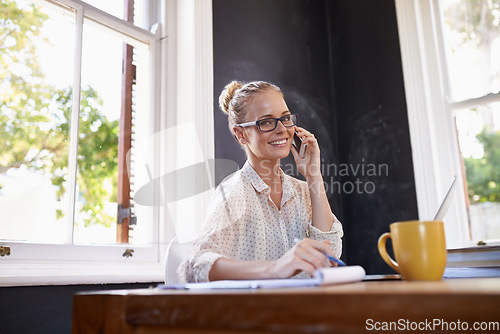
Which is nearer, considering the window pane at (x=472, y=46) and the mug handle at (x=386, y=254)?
the mug handle at (x=386, y=254)

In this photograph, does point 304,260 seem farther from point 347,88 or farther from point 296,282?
point 347,88

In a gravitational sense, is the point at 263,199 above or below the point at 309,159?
below

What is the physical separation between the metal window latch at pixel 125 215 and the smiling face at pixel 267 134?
2.34 feet

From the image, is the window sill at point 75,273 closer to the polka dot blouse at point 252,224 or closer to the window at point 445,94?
the polka dot blouse at point 252,224

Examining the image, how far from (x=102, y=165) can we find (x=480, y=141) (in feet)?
6.85

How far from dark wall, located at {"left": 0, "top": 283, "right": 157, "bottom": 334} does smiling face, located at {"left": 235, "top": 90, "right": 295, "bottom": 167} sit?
31.7 inches

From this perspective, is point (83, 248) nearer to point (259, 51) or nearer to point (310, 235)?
point (310, 235)

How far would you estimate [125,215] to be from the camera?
6.70 ft

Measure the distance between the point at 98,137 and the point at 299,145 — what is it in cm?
90

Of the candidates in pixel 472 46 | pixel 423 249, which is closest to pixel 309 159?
pixel 423 249

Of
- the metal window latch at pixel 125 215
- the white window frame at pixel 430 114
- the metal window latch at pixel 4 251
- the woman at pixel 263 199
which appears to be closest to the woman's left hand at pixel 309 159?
the woman at pixel 263 199

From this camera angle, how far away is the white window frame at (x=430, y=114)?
2.58m

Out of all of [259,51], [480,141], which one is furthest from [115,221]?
[480,141]

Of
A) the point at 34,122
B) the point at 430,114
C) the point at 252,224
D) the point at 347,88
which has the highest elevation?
the point at 347,88
